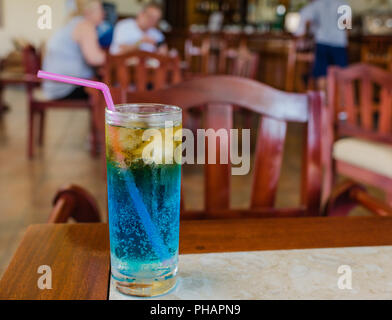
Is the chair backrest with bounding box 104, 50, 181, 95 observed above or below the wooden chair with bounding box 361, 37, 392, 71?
below

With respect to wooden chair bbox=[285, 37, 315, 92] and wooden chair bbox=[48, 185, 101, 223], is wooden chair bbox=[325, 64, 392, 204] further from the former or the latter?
wooden chair bbox=[285, 37, 315, 92]

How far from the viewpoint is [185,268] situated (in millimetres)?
592

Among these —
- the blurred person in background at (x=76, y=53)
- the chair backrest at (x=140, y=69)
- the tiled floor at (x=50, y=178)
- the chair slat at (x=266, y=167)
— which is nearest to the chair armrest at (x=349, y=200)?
the chair slat at (x=266, y=167)

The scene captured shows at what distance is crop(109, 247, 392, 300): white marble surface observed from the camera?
530 mm

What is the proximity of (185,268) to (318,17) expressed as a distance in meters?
5.09

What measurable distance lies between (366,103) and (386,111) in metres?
0.10

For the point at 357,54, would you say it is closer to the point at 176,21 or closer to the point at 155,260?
the point at 176,21

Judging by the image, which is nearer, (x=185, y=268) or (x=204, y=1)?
(x=185, y=268)

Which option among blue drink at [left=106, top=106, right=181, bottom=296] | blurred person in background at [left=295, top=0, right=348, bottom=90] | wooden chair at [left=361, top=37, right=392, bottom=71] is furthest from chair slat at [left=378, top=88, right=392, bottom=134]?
blurred person in background at [left=295, top=0, right=348, bottom=90]

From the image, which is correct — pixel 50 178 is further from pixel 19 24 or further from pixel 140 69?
pixel 19 24

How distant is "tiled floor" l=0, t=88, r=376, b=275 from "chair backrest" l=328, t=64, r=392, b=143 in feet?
2.58

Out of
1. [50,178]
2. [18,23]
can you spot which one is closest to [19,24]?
[18,23]

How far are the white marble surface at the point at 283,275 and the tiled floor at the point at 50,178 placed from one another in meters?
1.53
